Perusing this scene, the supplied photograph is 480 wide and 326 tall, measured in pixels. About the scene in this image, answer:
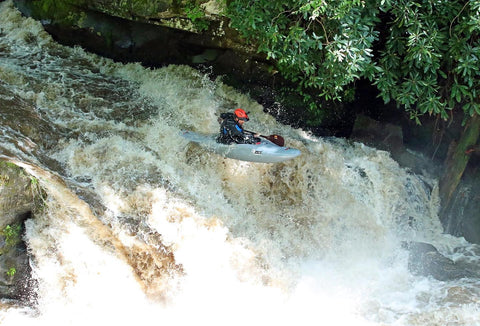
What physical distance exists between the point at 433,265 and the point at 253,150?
9.66 feet

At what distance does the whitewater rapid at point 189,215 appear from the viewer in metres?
5.20

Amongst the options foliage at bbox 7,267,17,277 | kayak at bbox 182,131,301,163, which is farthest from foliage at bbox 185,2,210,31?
foliage at bbox 7,267,17,277

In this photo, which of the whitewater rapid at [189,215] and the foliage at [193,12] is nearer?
the whitewater rapid at [189,215]

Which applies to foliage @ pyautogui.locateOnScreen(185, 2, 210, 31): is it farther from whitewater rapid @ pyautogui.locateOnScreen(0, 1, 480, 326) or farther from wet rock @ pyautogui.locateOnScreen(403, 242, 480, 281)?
wet rock @ pyautogui.locateOnScreen(403, 242, 480, 281)

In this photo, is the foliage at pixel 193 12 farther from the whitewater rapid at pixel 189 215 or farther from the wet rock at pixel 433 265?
the wet rock at pixel 433 265

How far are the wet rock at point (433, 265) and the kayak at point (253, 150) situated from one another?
7.27ft

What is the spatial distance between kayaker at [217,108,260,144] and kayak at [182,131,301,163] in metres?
0.06

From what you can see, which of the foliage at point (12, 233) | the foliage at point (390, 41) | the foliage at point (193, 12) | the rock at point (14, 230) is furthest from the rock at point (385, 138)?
the foliage at point (12, 233)

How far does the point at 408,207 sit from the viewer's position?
736cm

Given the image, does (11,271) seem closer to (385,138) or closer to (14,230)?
(14,230)

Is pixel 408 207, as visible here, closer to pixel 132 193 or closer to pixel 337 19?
pixel 337 19

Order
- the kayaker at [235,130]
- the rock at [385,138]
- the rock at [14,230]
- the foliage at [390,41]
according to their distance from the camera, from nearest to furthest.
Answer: the rock at [14,230] → the foliage at [390,41] → the kayaker at [235,130] → the rock at [385,138]

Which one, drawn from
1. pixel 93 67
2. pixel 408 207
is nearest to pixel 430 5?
pixel 408 207

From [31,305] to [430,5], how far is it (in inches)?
223
